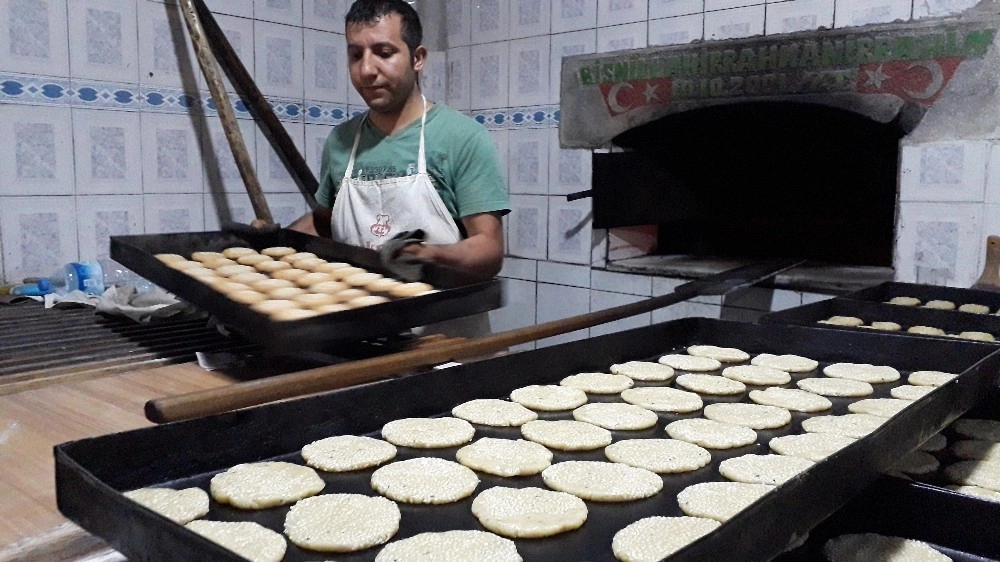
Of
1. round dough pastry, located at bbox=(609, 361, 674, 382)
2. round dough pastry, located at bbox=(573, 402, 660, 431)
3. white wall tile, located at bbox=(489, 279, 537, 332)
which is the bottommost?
white wall tile, located at bbox=(489, 279, 537, 332)

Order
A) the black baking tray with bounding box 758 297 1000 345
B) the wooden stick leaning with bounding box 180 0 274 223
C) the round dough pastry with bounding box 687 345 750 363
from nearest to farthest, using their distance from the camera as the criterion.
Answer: the round dough pastry with bounding box 687 345 750 363
the black baking tray with bounding box 758 297 1000 345
the wooden stick leaning with bounding box 180 0 274 223

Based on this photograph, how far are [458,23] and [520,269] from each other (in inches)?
48.9

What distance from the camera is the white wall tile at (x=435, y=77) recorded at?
3.76 metres

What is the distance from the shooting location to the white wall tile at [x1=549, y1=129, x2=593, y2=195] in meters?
3.22

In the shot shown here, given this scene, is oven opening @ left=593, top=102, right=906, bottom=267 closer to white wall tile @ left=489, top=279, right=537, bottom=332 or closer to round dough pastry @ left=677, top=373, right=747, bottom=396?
white wall tile @ left=489, top=279, right=537, bottom=332

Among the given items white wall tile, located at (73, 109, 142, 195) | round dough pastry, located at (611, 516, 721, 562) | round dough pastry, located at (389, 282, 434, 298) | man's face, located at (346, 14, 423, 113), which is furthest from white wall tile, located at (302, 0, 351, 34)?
round dough pastry, located at (611, 516, 721, 562)

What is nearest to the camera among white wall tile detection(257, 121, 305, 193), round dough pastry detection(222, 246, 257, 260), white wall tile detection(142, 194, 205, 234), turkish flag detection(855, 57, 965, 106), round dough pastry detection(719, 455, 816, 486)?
round dough pastry detection(719, 455, 816, 486)

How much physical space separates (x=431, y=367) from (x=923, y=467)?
2.91 feet

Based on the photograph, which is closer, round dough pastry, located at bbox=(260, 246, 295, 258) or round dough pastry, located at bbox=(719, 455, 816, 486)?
round dough pastry, located at bbox=(719, 455, 816, 486)

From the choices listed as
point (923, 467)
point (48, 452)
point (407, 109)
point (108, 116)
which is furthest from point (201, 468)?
point (108, 116)

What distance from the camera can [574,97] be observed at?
3.22 m

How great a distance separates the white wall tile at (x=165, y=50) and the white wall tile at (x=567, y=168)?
148 centimetres

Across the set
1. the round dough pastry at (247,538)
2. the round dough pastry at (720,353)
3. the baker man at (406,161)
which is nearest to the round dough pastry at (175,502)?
the round dough pastry at (247,538)

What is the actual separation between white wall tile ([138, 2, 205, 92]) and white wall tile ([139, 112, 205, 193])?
0.45ft
